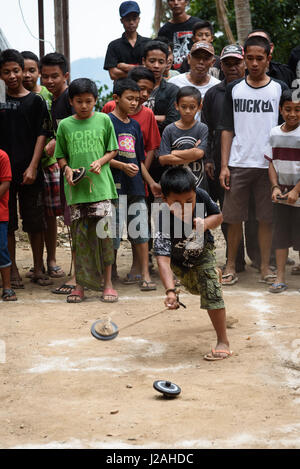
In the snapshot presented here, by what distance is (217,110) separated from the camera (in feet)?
22.6

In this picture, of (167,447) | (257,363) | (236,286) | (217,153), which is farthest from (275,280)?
(167,447)

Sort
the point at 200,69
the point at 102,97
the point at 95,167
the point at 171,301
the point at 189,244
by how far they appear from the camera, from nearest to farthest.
Answer: the point at 171,301, the point at 189,244, the point at 95,167, the point at 200,69, the point at 102,97

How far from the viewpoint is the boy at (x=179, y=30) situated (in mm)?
8102

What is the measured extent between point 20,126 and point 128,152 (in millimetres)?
1076

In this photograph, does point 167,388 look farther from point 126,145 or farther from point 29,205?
point 29,205

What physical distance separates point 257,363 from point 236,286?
223 cm

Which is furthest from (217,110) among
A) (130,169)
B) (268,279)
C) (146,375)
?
(146,375)

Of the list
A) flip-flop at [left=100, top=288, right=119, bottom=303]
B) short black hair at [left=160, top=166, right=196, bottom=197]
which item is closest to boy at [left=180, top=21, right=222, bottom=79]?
flip-flop at [left=100, top=288, right=119, bottom=303]

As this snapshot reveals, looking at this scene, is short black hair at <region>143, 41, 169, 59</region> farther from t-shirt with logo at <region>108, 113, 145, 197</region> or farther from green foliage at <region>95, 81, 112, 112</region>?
green foliage at <region>95, 81, 112, 112</region>

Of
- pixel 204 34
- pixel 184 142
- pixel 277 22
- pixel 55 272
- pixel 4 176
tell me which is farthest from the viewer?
pixel 277 22

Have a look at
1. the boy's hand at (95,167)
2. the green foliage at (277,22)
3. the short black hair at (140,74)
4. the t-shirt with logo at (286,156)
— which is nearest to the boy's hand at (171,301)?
the boy's hand at (95,167)

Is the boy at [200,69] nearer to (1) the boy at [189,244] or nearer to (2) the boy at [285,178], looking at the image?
(2) the boy at [285,178]

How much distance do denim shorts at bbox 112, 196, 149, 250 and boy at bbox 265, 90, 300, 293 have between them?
4.07 feet

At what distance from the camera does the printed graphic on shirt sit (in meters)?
6.43
